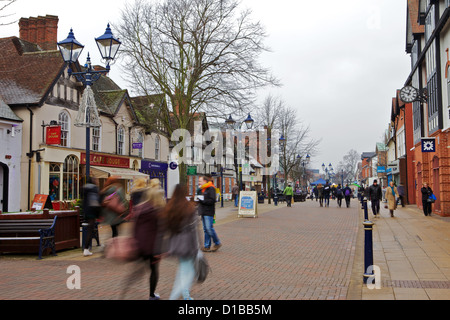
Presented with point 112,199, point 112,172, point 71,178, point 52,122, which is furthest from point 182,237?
point 112,172

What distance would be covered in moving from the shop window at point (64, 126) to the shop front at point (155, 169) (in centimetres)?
847

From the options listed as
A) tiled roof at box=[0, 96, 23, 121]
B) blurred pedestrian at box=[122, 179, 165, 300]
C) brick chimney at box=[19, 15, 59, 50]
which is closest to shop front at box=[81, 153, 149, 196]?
tiled roof at box=[0, 96, 23, 121]

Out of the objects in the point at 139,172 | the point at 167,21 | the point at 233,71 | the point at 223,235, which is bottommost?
the point at 223,235

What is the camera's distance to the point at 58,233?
1042cm

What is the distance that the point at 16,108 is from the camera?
22578 millimetres

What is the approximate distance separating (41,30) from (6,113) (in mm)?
10224

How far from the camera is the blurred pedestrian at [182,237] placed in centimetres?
524

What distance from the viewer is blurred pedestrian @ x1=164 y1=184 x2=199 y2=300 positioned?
17.2ft

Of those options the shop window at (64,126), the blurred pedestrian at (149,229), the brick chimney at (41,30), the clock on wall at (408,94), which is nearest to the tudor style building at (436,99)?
the clock on wall at (408,94)

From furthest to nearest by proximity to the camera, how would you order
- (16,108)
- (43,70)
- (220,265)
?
(43,70), (16,108), (220,265)

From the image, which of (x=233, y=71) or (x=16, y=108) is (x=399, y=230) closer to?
(x=233, y=71)

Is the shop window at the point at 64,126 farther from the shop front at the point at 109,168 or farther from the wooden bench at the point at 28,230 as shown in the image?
the wooden bench at the point at 28,230
